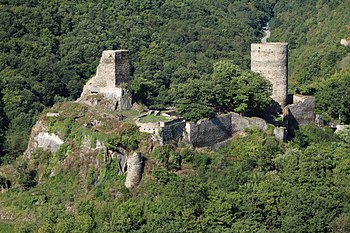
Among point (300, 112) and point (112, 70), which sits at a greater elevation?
point (112, 70)

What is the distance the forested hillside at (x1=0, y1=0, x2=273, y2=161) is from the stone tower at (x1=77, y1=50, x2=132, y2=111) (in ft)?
38.0

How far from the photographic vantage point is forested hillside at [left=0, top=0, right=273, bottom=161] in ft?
205

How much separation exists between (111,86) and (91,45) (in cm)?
2926

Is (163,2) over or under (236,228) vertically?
over

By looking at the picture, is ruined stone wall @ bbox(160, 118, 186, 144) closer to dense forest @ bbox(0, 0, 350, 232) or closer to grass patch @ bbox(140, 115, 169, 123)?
dense forest @ bbox(0, 0, 350, 232)

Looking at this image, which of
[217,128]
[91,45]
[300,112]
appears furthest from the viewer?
[91,45]

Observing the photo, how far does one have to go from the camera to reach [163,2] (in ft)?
283

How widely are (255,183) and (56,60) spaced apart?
113 ft

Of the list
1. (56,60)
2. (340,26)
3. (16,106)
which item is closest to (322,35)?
(340,26)

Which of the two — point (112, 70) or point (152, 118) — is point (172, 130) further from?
point (112, 70)

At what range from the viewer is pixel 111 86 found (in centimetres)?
4269

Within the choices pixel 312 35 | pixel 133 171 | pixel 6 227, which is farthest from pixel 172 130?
pixel 312 35

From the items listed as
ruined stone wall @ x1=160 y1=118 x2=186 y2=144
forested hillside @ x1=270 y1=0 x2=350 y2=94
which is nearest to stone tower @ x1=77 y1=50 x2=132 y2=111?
ruined stone wall @ x1=160 y1=118 x2=186 y2=144

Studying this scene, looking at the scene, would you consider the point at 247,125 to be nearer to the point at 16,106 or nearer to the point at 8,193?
the point at 8,193
